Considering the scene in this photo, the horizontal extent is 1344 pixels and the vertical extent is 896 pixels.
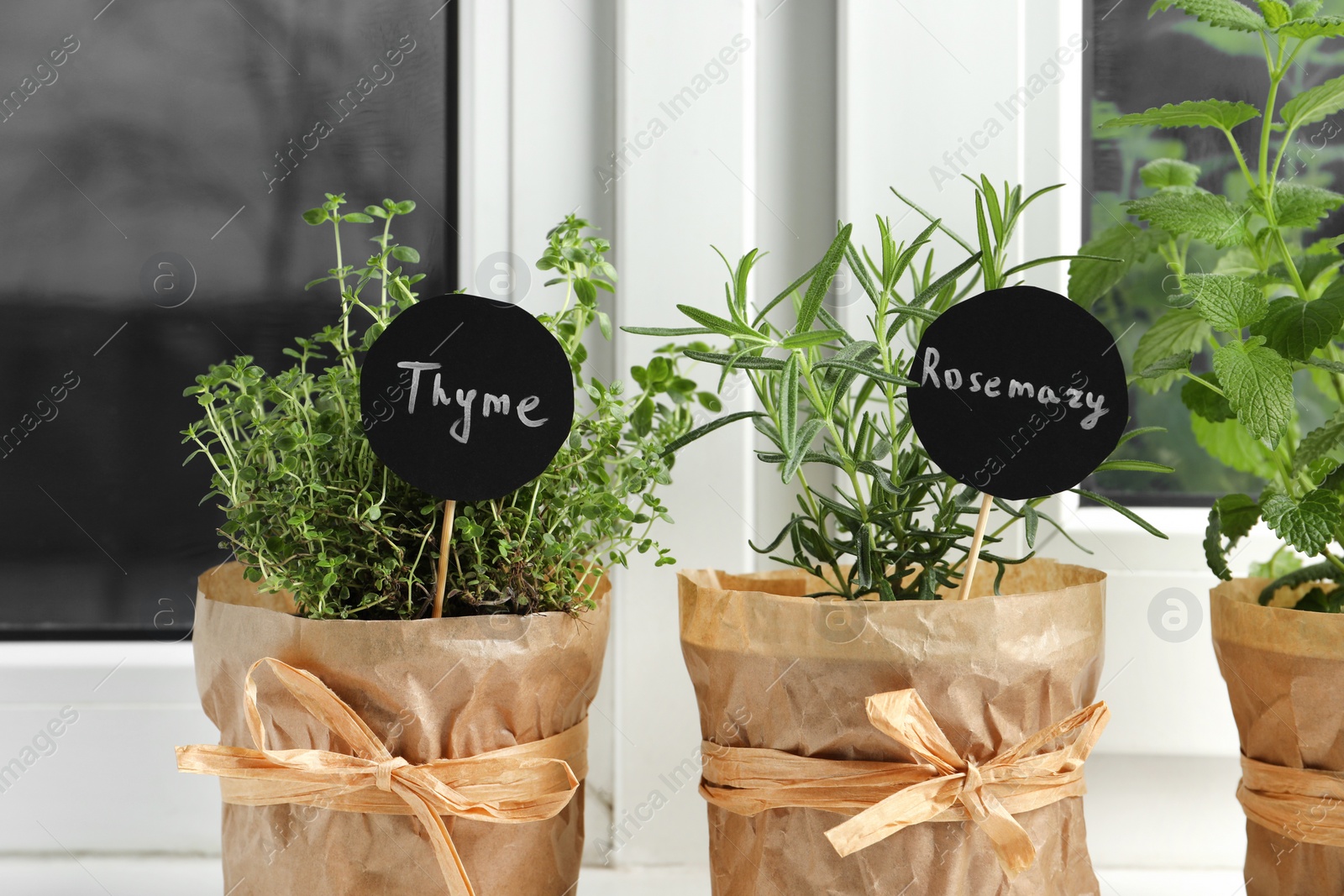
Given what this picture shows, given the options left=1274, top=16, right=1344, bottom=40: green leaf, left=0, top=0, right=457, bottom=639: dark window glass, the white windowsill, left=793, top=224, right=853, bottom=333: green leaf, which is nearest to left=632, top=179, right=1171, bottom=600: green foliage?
left=793, top=224, right=853, bottom=333: green leaf

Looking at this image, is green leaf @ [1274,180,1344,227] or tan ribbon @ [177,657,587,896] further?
green leaf @ [1274,180,1344,227]

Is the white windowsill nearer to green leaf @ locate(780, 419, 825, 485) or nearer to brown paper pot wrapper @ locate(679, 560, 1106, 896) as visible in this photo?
brown paper pot wrapper @ locate(679, 560, 1106, 896)

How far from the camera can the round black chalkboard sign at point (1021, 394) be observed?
55cm

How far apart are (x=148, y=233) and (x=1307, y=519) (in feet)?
3.27

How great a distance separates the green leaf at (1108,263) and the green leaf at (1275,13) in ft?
0.55

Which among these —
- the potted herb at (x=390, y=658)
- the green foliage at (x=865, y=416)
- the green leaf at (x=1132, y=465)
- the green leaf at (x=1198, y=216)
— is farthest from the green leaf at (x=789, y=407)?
the green leaf at (x=1198, y=216)

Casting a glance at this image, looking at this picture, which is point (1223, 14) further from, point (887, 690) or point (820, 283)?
point (887, 690)

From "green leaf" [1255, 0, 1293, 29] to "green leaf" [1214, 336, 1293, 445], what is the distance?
0.81 ft

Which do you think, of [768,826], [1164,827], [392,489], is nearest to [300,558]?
[392,489]

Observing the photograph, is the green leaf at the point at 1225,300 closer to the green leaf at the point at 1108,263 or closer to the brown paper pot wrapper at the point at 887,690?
the green leaf at the point at 1108,263

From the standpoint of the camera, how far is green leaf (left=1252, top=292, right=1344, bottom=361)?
608mm

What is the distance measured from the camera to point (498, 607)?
0.61m

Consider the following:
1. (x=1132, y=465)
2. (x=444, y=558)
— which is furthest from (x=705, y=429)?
(x=1132, y=465)

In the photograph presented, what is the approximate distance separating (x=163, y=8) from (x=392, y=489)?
61cm
